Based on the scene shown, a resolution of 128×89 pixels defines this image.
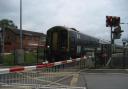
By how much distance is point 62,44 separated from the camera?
38.8 m

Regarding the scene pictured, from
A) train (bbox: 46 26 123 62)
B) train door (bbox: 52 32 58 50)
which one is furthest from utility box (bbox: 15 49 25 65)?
train door (bbox: 52 32 58 50)

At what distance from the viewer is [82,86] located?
17750 millimetres

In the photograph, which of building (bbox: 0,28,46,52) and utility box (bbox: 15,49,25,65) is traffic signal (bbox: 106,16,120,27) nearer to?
utility box (bbox: 15,49,25,65)

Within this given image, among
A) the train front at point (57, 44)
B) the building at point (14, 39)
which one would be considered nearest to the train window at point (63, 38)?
the train front at point (57, 44)

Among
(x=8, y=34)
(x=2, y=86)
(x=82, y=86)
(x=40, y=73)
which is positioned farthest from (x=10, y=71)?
(x=8, y=34)

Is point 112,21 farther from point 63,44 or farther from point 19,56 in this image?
point 19,56

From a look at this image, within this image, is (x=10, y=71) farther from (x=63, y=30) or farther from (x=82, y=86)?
(x=63, y=30)

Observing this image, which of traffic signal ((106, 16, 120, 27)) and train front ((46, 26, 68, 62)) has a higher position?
traffic signal ((106, 16, 120, 27))

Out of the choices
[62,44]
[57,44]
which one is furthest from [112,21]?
[57,44]

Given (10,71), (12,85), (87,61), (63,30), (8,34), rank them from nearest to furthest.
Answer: (10,71) < (12,85) < (87,61) < (63,30) < (8,34)

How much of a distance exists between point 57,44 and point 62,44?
2.08ft

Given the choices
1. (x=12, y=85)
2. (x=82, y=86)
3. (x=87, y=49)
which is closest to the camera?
(x=12, y=85)

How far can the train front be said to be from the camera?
3841 cm

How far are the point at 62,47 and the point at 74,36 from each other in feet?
4.84
